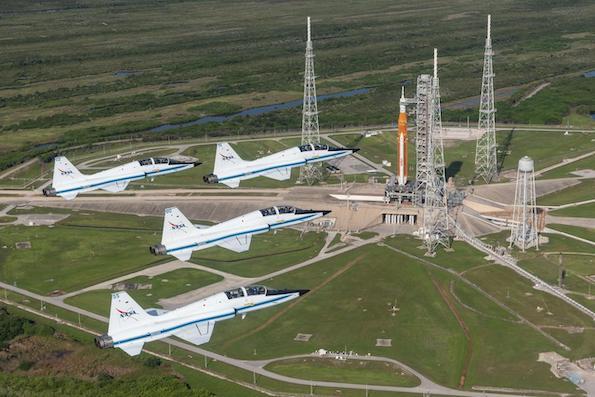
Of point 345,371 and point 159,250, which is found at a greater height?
point 159,250

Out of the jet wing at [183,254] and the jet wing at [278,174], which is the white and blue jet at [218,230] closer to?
the jet wing at [183,254]

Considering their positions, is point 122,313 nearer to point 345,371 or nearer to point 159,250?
point 159,250

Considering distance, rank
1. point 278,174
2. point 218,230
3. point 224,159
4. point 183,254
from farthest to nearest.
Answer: point 278,174
point 224,159
point 218,230
point 183,254

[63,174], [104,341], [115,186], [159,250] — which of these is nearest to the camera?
[104,341]

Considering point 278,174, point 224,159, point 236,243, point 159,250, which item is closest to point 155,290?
point 236,243

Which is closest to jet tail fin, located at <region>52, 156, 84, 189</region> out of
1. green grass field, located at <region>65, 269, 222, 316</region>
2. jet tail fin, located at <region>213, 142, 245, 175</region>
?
green grass field, located at <region>65, 269, 222, 316</region>

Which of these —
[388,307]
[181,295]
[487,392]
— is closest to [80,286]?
[181,295]

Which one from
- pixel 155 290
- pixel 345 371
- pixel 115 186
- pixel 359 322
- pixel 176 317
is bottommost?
pixel 345 371

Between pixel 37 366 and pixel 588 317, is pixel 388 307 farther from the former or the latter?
pixel 37 366
